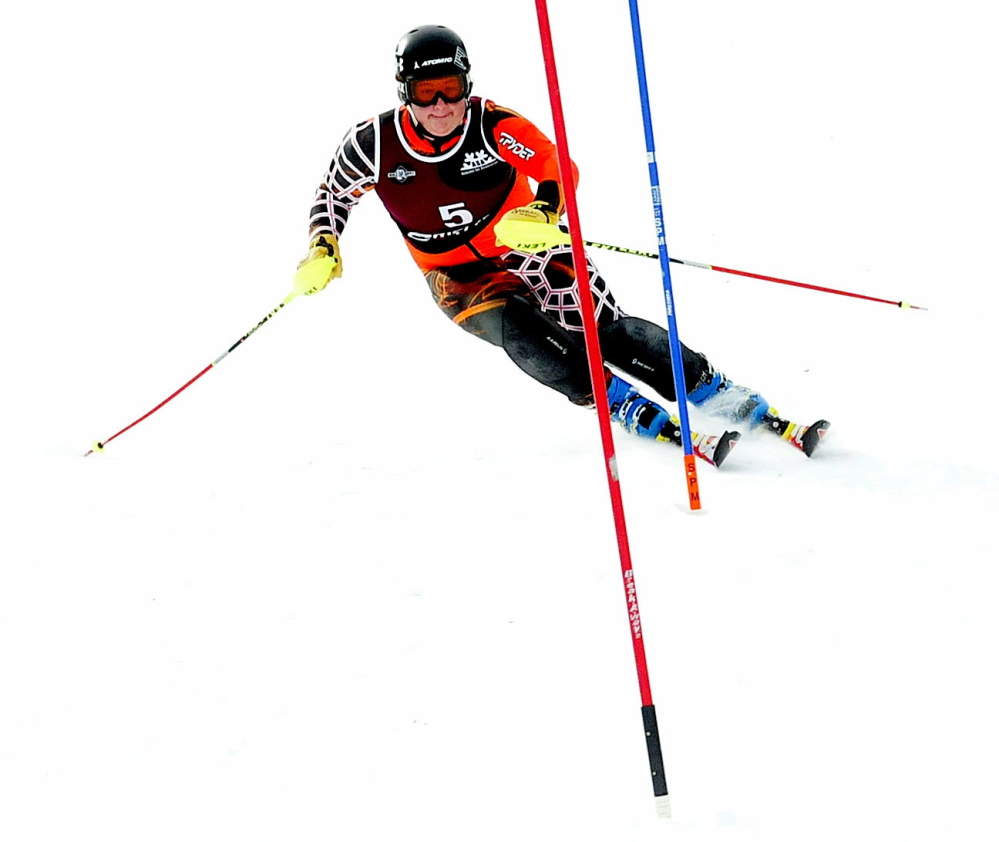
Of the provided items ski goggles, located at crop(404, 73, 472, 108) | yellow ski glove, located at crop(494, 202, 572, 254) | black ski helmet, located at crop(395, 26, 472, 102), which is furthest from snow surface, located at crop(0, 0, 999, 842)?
black ski helmet, located at crop(395, 26, 472, 102)

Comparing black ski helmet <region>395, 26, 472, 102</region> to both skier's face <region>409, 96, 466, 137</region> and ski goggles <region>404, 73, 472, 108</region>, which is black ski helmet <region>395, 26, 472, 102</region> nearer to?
ski goggles <region>404, 73, 472, 108</region>

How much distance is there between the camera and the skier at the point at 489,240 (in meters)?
4.46

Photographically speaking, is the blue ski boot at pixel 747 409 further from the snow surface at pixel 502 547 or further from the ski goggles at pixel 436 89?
the ski goggles at pixel 436 89

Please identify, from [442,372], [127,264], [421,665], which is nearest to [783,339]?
[442,372]

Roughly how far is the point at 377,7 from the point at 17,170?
5.06 meters

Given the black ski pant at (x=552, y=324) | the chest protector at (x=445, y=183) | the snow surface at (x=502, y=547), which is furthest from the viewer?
the chest protector at (x=445, y=183)

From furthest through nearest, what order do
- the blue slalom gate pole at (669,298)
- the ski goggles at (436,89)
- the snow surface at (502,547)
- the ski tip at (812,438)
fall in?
the ski goggles at (436,89) < the ski tip at (812,438) < the blue slalom gate pole at (669,298) < the snow surface at (502,547)

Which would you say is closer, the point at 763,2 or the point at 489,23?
the point at 763,2

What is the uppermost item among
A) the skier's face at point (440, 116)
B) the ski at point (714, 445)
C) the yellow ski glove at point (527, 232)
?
the skier's face at point (440, 116)

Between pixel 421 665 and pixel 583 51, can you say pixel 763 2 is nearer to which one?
pixel 583 51

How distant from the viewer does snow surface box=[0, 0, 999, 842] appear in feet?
8.24

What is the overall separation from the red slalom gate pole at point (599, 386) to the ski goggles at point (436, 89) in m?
2.19

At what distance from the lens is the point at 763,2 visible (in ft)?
38.5

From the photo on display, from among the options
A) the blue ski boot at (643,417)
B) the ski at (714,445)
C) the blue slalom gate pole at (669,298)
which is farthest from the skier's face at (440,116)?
Answer: the ski at (714,445)
